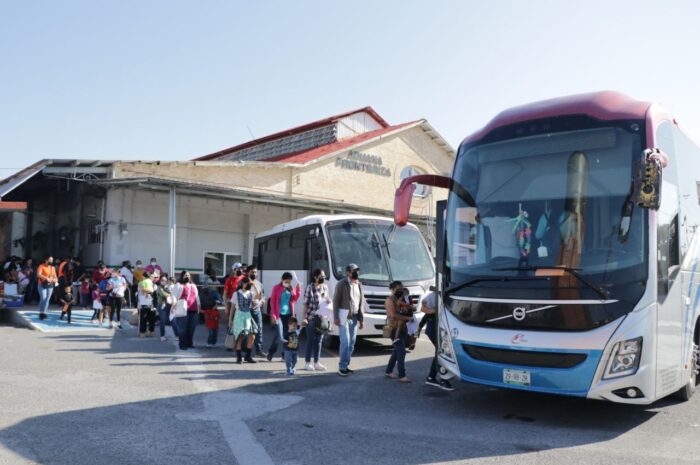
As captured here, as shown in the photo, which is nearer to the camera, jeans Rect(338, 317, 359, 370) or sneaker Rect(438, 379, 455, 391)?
sneaker Rect(438, 379, 455, 391)

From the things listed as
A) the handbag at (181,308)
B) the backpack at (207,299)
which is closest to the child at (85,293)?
the backpack at (207,299)

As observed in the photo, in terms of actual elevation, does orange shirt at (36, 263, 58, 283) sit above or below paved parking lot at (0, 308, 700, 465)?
above

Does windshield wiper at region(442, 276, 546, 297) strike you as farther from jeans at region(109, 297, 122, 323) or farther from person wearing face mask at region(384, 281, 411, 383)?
jeans at region(109, 297, 122, 323)

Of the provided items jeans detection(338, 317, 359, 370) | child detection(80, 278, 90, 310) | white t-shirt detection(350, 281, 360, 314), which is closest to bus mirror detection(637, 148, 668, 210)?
white t-shirt detection(350, 281, 360, 314)

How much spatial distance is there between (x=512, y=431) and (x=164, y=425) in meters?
3.78

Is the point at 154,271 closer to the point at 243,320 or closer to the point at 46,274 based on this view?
the point at 46,274

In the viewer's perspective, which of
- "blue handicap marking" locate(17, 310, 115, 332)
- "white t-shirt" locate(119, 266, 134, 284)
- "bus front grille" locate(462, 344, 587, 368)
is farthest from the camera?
"white t-shirt" locate(119, 266, 134, 284)

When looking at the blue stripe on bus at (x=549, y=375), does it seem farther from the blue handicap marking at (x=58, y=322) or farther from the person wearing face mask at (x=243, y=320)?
the blue handicap marking at (x=58, y=322)

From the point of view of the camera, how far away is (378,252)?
13.6 meters

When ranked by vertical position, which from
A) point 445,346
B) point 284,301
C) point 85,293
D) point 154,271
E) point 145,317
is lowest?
Answer: point 145,317

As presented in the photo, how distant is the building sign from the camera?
27234 millimetres

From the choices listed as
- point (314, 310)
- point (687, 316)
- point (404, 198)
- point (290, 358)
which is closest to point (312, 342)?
point (314, 310)

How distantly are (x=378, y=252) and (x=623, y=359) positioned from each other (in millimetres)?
7872

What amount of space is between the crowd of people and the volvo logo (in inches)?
91.8
